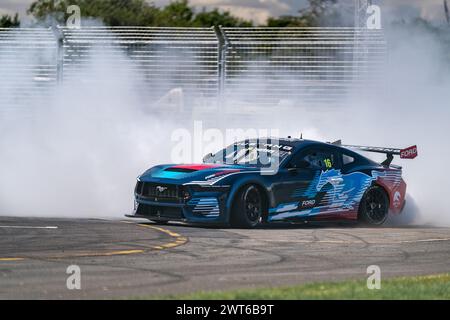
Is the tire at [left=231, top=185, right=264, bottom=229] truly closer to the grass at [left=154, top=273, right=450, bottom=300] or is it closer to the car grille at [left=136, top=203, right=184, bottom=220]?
the car grille at [left=136, top=203, right=184, bottom=220]

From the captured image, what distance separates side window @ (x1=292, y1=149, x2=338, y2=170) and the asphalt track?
879 mm

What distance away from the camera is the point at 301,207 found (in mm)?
14602

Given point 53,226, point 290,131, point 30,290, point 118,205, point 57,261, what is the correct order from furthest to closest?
point 290,131 → point 118,205 → point 53,226 → point 57,261 → point 30,290

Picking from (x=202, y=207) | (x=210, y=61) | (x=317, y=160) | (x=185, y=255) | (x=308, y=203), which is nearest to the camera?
(x=185, y=255)

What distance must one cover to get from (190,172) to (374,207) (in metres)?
3.15

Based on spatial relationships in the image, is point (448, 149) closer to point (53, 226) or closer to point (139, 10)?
point (53, 226)

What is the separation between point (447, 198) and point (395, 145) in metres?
2.77

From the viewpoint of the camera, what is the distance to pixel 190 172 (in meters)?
14.0

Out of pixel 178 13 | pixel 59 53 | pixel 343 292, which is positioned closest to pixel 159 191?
pixel 343 292

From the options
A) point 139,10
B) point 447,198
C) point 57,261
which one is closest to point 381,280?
point 57,261

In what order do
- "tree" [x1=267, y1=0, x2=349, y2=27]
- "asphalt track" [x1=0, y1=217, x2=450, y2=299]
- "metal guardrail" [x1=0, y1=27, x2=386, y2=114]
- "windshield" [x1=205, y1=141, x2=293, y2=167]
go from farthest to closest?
1. "tree" [x1=267, y1=0, x2=349, y2=27]
2. "metal guardrail" [x1=0, y1=27, x2=386, y2=114]
3. "windshield" [x1=205, y1=141, x2=293, y2=167]
4. "asphalt track" [x1=0, y1=217, x2=450, y2=299]

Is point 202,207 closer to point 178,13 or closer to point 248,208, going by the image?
point 248,208

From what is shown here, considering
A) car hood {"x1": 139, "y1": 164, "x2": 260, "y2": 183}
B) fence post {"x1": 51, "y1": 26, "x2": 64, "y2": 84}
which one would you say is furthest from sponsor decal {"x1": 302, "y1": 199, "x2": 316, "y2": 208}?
fence post {"x1": 51, "y1": 26, "x2": 64, "y2": 84}

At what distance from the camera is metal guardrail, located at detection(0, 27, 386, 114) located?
21766 mm
